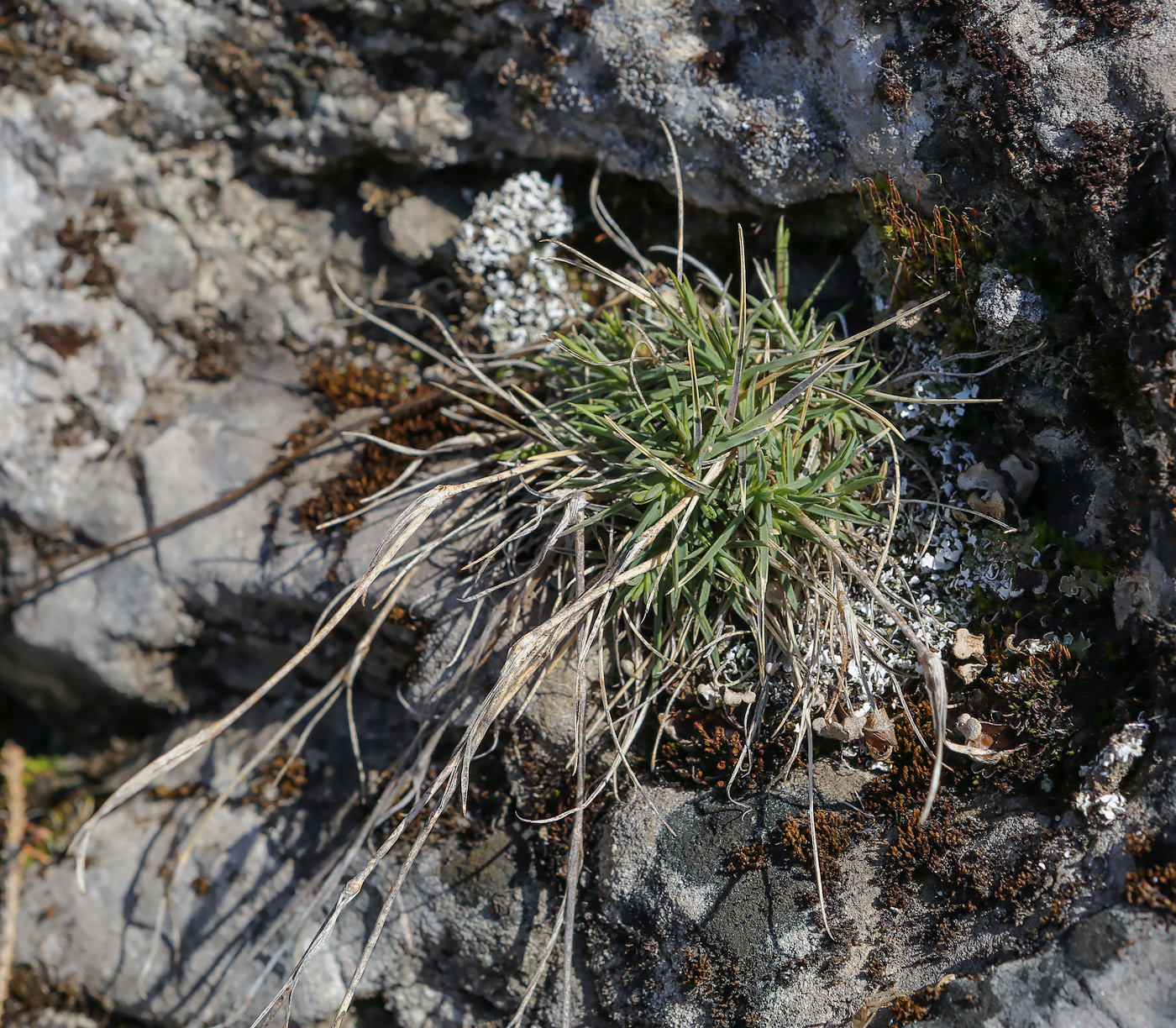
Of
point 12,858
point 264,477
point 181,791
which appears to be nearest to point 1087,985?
point 264,477

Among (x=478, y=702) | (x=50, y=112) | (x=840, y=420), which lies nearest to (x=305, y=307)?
(x=50, y=112)

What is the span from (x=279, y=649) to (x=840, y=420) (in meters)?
3.77

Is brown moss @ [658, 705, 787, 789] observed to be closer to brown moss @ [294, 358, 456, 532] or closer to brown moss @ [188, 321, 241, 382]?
brown moss @ [294, 358, 456, 532]

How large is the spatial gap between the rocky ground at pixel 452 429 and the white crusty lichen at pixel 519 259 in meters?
0.03

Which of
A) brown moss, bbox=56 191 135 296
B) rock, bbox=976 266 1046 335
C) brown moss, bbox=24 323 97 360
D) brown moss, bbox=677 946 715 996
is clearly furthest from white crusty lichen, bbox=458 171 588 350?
brown moss, bbox=677 946 715 996

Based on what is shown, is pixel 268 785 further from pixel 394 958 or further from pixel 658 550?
pixel 658 550

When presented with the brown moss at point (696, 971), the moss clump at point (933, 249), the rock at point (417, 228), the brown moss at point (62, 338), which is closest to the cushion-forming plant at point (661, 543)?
the moss clump at point (933, 249)

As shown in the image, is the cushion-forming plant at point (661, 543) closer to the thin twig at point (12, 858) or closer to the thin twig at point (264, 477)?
the thin twig at point (264, 477)

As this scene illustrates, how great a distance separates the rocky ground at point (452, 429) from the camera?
3.44m

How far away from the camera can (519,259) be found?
5.19 meters

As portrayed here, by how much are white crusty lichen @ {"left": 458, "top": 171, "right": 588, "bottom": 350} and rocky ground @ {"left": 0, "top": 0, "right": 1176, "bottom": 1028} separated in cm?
3

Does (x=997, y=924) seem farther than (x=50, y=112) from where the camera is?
No

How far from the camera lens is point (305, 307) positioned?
565cm

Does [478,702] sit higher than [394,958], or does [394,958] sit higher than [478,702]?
[478,702]
